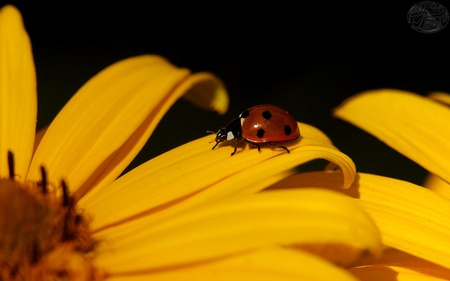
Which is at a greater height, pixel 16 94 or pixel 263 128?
pixel 16 94

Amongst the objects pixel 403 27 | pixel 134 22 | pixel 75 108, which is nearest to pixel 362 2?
pixel 403 27

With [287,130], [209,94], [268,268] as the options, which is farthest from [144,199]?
[209,94]

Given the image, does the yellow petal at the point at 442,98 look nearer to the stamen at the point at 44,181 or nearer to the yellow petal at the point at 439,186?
the yellow petal at the point at 439,186

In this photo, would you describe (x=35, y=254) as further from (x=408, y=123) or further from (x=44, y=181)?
(x=408, y=123)

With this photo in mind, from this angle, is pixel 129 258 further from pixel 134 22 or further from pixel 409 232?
pixel 134 22

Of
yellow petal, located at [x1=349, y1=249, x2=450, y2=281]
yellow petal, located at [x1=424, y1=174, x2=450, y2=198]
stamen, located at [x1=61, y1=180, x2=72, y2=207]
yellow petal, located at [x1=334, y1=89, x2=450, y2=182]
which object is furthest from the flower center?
yellow petal, located at [x1=424, y1=174, x2=450, y2=198]

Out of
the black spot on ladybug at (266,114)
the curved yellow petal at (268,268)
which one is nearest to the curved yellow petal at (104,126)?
the black spot on ladybug at (266,114)
